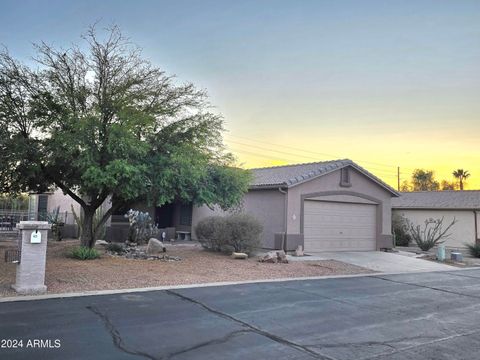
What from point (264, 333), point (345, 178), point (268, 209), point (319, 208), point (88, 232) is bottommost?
point (264, 333)

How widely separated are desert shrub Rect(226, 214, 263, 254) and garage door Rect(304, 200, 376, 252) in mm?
3685

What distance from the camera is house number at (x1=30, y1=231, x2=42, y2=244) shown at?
29.5ft

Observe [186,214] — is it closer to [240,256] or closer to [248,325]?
[240,256]

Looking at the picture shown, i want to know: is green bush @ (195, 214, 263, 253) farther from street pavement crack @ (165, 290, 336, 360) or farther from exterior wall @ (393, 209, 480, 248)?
exterior wall @ (393, 209, 480, 248)

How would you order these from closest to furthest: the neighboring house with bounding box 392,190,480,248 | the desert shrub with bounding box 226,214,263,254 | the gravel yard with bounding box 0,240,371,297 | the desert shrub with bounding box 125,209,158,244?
the gravel yard with bounding box 0,240,371,297 < the desert shrub with bounding box 226,214,263,254 < the desert shrub with bounding box 125,209,158,244 < the neighboring house with bounding box 392,190,480,248

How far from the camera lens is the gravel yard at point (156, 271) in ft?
33.0

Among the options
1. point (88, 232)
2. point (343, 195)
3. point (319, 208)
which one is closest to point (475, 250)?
point (343, 195)

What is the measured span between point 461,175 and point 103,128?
67117mm

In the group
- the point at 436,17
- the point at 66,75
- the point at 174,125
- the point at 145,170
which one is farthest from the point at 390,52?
the point at 66,75

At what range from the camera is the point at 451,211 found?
1145 inches

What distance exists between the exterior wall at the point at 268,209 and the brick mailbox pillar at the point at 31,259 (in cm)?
1152

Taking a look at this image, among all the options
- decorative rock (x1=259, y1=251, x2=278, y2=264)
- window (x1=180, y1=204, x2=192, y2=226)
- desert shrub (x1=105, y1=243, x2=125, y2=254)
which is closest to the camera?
decorative rock (x1=259, y1=251, x2=278, y2=264)

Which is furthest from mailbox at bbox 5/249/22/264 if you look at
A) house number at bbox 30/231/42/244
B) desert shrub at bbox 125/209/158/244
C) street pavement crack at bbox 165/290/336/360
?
desert shrub at bbox 125/209/158/244

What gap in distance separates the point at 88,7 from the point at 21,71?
3135 mm
